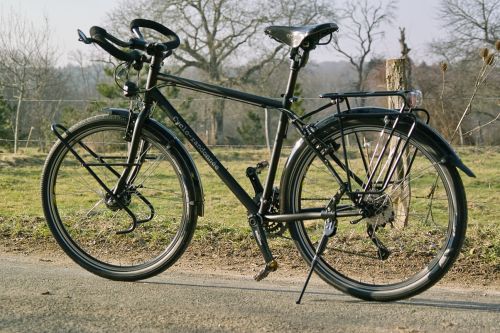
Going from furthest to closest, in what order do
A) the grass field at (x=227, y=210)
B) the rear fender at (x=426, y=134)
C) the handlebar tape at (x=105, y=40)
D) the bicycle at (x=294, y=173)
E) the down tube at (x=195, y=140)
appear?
the grass field at (x=227, y=210) < the down tube at (x=195, y=140) < the handlebar tape at (x=105, y=40) < the bicycle at (x=294, y=173) < the rear fender at (x=426, y=134)

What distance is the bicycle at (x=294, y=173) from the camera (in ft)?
10.1

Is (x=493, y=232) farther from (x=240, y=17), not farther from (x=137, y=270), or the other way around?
(x=240, y=17)

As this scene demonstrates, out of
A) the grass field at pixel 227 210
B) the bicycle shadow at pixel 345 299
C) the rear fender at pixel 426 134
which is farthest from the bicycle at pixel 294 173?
the grass field at pixel 227 210

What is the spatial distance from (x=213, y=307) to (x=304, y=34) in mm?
1467

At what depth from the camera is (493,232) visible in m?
4.54

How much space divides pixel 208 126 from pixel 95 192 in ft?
100

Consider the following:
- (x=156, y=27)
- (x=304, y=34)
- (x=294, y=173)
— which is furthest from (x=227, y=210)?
(x=304, y=34)

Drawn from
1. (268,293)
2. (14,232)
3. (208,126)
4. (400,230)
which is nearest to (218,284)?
(268,293)

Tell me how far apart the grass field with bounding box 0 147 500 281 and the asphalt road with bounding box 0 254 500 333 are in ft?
2.12

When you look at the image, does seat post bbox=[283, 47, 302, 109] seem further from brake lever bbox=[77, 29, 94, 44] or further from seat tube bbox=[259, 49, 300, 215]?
brake lever bbox=[77, 29, 94, 44]

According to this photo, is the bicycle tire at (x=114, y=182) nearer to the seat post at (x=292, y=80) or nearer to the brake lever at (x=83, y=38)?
the brake lever at (x=83, y=38)

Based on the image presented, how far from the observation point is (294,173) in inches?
127

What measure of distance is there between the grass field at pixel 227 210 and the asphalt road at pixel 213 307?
25.4 inches

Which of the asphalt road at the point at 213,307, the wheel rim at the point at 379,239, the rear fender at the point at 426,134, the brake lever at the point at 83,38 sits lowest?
the asphalt road at the point at 213,307
